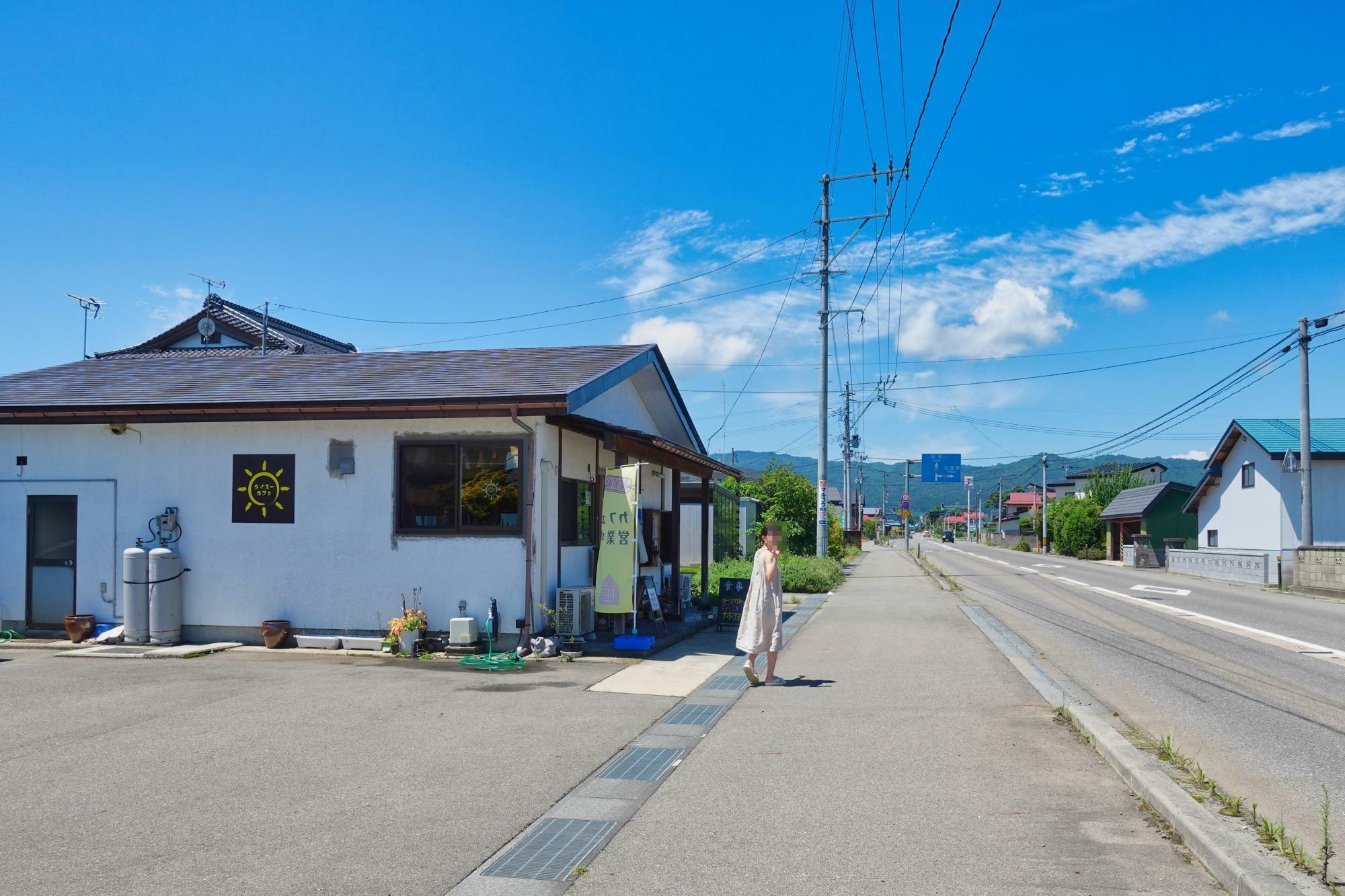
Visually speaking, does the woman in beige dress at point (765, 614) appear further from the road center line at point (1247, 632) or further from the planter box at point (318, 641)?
the road center line at point (1247, 632)

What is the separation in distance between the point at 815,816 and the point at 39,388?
46.9 ft

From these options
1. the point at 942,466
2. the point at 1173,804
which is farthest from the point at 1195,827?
the point at 942,466

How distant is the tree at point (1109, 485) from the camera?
56250mm

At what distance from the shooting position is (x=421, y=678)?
988 centimetres

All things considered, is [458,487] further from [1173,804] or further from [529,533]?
[1173,804]

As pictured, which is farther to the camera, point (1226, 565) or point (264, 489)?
point (1226, 565)

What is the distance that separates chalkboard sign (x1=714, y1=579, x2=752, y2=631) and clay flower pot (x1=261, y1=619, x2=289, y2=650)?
6.43 metres

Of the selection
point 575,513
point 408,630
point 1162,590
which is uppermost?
point 575,513

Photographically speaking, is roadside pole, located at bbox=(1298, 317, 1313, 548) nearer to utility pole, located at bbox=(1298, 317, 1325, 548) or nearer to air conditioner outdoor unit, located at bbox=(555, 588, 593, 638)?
utility pole, located at bbox=(1298, 317, 1325, 548)

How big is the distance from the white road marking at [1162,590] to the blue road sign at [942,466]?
27.8 metres

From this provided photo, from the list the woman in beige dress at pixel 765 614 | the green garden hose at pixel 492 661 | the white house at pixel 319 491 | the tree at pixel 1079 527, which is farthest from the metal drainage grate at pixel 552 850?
the tree at pixel 1079 527

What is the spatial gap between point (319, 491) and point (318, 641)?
1.95 m

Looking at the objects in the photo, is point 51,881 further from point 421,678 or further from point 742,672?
point 742,672

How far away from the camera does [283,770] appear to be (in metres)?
6.14
